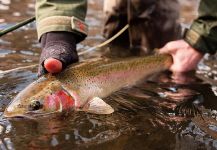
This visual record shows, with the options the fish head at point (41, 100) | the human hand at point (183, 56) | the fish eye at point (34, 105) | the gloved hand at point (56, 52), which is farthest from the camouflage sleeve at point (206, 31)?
the fish eye at point (34, 105)

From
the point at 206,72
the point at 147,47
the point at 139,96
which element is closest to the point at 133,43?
the point at 147,47

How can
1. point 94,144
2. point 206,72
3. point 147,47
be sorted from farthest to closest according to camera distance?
point 147,47, point 206,72, point 94,144

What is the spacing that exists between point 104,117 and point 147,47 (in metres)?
1.77

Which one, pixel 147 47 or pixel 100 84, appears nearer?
pixel 100 84

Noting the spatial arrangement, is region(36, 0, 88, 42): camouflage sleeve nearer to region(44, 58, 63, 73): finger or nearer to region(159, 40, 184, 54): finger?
region(44, 58, 63, 73): finger

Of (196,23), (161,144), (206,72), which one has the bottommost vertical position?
(161,144)

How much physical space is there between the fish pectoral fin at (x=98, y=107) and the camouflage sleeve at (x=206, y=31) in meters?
1.02

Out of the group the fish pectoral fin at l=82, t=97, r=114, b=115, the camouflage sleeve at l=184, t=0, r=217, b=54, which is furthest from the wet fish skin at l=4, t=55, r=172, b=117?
the camouflage sleeve at l=184, t=0, r=217, b=54

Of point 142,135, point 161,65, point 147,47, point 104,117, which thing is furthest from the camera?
point 147,47

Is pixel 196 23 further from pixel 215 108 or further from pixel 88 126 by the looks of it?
pixel 88 126

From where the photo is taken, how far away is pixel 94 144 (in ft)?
6.50

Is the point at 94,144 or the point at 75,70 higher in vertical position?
the point at 75,70

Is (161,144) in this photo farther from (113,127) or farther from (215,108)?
(215,108)

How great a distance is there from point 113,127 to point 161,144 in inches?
10.1
